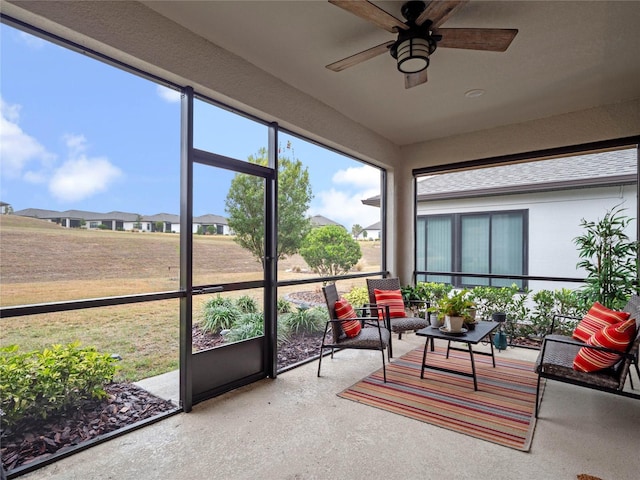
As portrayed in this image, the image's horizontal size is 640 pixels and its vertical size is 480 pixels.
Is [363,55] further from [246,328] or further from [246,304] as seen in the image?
[246,328]

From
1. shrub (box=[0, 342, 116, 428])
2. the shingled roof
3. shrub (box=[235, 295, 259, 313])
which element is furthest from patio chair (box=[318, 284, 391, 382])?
the shingled roof

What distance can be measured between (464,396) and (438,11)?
2969mm

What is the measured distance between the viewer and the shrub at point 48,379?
6.78 feet

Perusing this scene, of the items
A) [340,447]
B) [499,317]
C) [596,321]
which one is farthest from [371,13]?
[499,317]

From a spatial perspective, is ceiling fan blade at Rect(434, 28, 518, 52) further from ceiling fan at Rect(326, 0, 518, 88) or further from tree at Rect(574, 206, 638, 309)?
tree at Rect(574, 206, 638, 309)

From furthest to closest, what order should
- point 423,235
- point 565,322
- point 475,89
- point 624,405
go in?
point 423,235 → point 565,322 → point 475,89 → point 624,405

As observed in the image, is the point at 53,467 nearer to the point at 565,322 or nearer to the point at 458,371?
the point at 458,371

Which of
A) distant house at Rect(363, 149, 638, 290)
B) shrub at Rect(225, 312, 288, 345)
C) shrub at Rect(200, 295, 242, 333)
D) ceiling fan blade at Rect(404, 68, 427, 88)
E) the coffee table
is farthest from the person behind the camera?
distant house at Rect(363, 149, 638, 290)

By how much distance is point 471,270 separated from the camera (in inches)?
264

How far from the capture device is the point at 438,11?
81.8 inches

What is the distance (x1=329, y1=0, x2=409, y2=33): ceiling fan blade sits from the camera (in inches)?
77.6

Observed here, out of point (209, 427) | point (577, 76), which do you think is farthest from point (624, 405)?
point (209, 427)

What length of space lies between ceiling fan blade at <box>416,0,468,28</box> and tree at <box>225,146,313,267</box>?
1.94 meters

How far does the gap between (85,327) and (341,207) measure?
3.15 m
